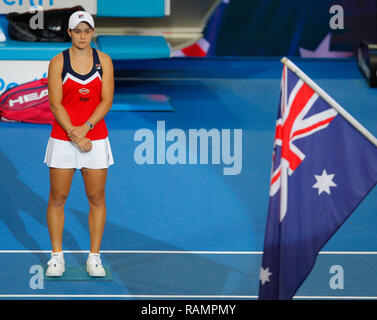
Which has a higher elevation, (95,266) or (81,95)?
(81,95)

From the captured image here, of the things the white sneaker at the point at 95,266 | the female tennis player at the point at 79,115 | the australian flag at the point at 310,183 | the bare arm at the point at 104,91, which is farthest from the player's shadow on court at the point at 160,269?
the australian flag at the point at 310,183

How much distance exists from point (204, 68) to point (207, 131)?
383 cm

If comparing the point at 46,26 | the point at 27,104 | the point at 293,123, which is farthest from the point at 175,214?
the point at 46,26

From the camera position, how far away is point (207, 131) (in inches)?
324

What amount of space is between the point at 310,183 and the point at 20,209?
3304 mm

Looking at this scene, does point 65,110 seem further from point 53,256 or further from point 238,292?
point 238,292

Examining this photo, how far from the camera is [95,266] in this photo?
16.1 ft

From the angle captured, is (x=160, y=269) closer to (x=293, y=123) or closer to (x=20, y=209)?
(x=20, y=209)

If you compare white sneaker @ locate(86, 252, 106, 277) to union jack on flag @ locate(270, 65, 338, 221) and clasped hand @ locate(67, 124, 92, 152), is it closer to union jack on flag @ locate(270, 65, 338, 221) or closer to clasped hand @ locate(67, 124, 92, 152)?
clasped hand @ locate(67, 124, 92, 152)

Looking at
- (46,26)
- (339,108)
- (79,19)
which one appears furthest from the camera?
(46,26)

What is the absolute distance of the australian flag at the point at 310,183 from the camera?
343 centimetres

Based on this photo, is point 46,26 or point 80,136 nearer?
point 80,136

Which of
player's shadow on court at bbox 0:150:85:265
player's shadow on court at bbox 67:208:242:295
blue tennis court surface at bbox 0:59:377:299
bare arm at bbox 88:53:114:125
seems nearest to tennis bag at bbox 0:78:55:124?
blue tennis court surface at bbox 0:59:377:299

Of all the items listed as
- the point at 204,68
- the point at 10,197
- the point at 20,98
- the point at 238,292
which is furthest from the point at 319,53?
the point at 238,292
